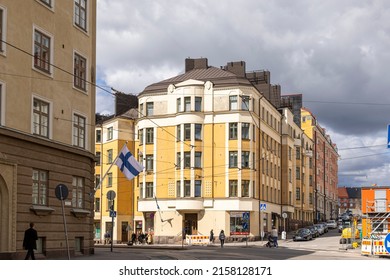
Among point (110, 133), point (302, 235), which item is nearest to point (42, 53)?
point (302, 235)

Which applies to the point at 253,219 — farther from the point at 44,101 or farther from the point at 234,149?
the point at 44,101

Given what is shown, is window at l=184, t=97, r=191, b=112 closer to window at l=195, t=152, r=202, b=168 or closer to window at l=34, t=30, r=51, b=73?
window at l=195, t=152, r=202, b=168

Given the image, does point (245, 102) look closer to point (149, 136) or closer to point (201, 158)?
point (201, 158)

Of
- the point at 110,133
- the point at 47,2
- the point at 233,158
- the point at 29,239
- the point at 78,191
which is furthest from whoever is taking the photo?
the point at 110,133

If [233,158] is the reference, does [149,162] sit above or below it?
below

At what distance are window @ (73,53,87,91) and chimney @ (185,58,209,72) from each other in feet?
139

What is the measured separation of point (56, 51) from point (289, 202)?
60.2 m

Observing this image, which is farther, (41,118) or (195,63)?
(195,63)

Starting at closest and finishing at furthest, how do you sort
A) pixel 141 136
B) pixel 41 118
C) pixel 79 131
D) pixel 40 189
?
pixel 40 189 → pixel 41 118 → pixel 79 131 → pixel 141 136

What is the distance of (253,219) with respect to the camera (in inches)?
2633

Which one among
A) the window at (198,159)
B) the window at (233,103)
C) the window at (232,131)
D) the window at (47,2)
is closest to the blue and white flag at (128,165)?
the window at (47,2)

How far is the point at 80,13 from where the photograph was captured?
3212 cm

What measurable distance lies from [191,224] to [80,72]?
1479 inches
